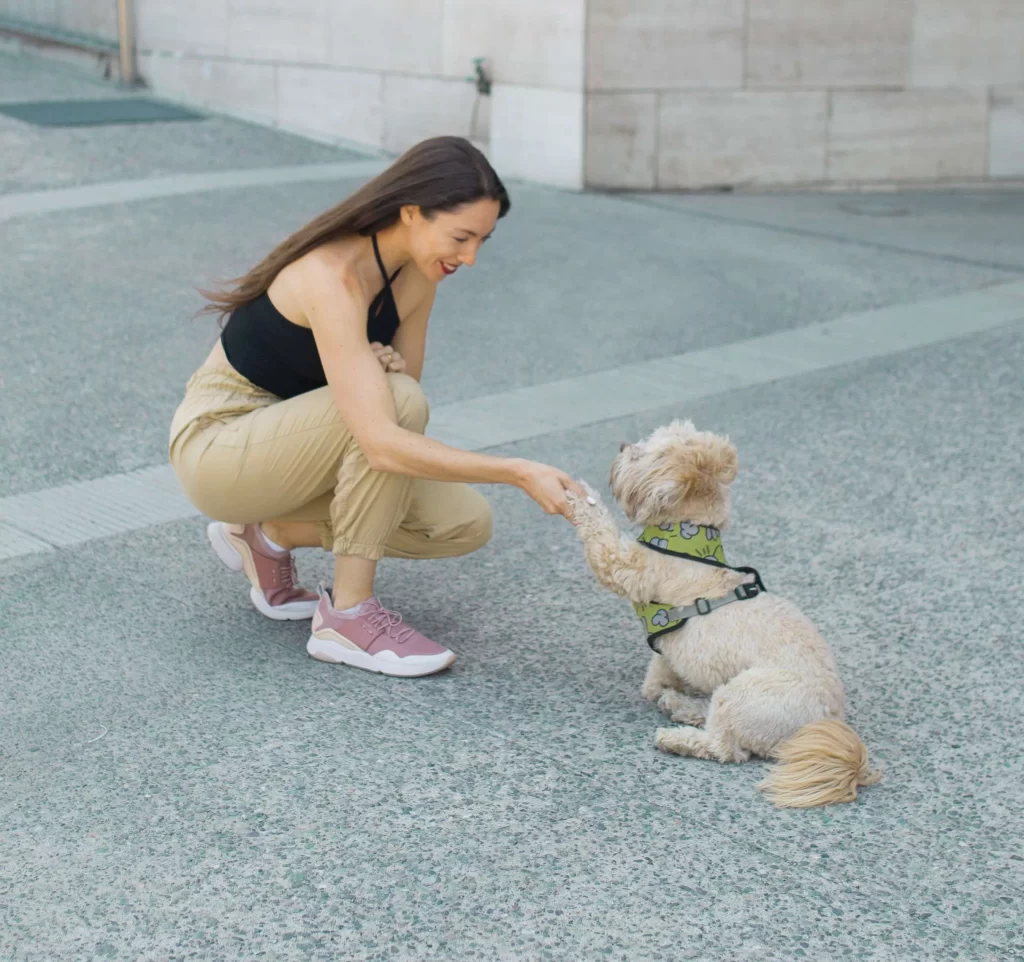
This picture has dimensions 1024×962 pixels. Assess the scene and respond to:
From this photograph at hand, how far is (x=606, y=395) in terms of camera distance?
6453 mm

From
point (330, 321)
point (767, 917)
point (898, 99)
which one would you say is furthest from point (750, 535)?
point (898, 99)

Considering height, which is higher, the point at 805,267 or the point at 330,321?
the point at 330,321

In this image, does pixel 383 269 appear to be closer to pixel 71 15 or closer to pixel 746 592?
pixel 746 592

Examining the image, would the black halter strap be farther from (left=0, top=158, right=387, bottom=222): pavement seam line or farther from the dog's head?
(left=0, top=158, right=387, bottom=222): pavement seam line

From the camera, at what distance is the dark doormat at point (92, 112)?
1134 centimetres

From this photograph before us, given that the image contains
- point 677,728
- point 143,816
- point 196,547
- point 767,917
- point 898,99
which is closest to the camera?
point 767,917

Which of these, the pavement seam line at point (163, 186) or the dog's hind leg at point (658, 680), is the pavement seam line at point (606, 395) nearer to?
the dog's hind leg at point (658, 680)

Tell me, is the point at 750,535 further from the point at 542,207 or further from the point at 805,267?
the point at 542,207

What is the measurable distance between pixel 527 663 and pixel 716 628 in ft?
2.45

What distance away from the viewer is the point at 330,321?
374cm

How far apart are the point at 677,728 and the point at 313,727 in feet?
2.86

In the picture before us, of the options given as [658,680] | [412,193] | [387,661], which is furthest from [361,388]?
[658,680]

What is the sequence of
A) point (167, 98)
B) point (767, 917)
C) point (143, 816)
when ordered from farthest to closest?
point (167, 98)
point (143, 816)
point (767, 917)

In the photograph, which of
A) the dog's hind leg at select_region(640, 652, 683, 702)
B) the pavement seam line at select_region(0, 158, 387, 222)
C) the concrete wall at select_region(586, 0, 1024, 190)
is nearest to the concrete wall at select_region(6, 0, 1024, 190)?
the concrete wall at select_region(586, 0, 1024, 190)
